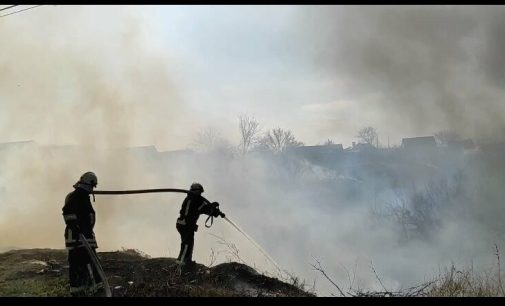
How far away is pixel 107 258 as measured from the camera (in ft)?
33.8

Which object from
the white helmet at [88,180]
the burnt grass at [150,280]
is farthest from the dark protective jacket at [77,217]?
the burnt grass at [150,280]

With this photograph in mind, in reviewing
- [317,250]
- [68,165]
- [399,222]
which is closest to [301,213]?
[317,250]

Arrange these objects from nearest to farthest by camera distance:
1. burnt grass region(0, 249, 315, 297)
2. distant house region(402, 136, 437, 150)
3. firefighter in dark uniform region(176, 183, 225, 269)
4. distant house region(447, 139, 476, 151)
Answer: burnt grass region(0, 249, 315, 297) → firefighter in dark uniform region(176, 183, 225, 269) → distant house region(447, 139, 476, 151) → distant house region(402, 136, 437, 150)

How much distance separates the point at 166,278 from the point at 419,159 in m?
23.0

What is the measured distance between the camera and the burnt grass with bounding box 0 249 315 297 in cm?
742

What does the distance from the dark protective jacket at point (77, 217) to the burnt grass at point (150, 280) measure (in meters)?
1.21

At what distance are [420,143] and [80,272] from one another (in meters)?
25.3

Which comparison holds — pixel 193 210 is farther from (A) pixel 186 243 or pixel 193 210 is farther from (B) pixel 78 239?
(B) pixel 78 239

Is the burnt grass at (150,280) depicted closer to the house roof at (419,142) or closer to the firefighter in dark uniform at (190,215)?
the firefighter in dark uniform at (190,215)

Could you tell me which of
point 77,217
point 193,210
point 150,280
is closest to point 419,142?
point 193,210

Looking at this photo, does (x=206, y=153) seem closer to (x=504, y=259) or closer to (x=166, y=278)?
(x=504, y=259)

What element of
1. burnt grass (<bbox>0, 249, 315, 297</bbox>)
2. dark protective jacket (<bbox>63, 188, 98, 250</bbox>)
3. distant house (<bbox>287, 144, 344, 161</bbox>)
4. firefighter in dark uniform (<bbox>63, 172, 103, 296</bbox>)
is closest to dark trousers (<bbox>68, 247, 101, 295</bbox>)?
firefighter in dark uniform (<bbox>63, 172, 103, 296</bbox>)

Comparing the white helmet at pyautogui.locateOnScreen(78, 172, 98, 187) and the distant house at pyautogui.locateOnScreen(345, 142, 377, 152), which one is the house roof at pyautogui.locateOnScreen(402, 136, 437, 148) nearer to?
the distant house at pyautogui.locateOnScreen(345, 142, 377, 152)

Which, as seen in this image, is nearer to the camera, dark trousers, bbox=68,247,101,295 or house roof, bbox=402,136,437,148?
dark trousers, bbox=68,247,101,295
